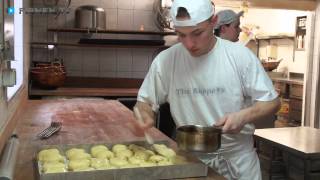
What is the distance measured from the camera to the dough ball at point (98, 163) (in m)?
1.35

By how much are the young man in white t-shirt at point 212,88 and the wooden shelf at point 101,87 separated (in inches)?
104

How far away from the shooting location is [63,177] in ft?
4.01

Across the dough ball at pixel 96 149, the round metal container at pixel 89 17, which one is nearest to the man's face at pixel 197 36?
the dough ball at pixel 96 149

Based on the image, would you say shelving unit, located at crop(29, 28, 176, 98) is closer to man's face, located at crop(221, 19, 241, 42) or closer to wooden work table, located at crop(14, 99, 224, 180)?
wooden work table, located at crop(14, 99, 224, 180)

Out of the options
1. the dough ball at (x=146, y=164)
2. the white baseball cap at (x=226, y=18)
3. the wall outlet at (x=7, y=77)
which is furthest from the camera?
the white baseball cap at (x=226, y=18)

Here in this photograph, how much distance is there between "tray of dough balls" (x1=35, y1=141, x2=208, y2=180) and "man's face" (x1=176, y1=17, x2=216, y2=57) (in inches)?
16.5

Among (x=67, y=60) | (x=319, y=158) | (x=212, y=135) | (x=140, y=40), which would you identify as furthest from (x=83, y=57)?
(x=212, y=135)

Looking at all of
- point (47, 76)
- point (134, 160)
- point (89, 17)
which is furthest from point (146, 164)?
point (89, 17)

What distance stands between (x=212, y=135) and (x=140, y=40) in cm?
350

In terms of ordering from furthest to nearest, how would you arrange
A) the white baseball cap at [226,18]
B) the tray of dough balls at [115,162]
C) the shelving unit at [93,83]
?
the shelving unit at [93,83]
the white baseball cap at [226,18]
the tray of dough balls at [115,162]

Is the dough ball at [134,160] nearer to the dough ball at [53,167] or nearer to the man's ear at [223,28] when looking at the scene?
the dough ball at [53,167]

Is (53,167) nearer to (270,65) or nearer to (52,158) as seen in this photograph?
(52,158)

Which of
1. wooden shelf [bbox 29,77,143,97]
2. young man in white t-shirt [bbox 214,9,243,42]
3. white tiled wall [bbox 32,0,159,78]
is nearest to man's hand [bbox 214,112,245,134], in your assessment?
young man in white t-shirt [bbox 214,9,243,42]

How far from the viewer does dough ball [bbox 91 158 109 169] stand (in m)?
1.35
